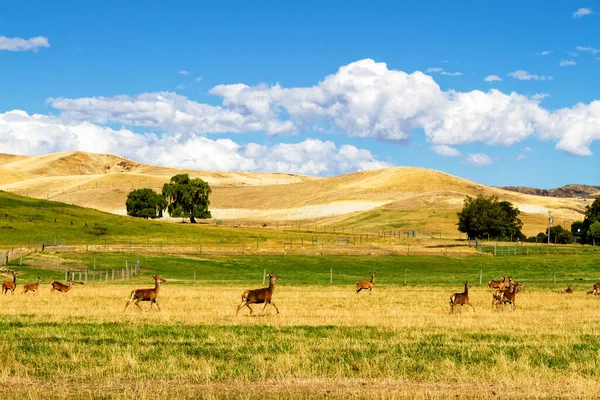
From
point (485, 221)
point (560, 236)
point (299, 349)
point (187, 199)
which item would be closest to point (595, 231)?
point (560, 236)

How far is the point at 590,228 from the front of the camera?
134 metres

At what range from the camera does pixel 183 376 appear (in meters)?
18.1

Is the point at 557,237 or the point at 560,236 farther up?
the point at 560,236

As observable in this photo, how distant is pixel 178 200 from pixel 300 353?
145958mm

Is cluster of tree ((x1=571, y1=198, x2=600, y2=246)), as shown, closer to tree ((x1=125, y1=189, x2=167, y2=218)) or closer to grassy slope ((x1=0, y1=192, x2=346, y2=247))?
grassy slope ((x1=0, y1=192, x2=346, y2=247))

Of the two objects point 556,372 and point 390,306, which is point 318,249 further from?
point 556,372

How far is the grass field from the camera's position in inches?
672

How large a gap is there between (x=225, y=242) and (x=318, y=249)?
1922 cm

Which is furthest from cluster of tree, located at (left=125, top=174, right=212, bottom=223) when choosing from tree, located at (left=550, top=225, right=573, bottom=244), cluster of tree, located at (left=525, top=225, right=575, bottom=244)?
tree, located at (left=550, top=225, right=573, bottom=244)

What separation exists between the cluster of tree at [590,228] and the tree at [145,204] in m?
87.1

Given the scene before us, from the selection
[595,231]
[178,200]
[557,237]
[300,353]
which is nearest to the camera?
[300,353]

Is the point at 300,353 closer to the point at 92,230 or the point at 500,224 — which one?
the point at 92,230

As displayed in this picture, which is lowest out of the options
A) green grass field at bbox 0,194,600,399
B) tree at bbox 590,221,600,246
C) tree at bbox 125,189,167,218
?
green grass field at bbox 0,194,600,399

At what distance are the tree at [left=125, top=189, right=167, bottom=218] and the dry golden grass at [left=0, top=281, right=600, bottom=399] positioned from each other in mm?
134982
